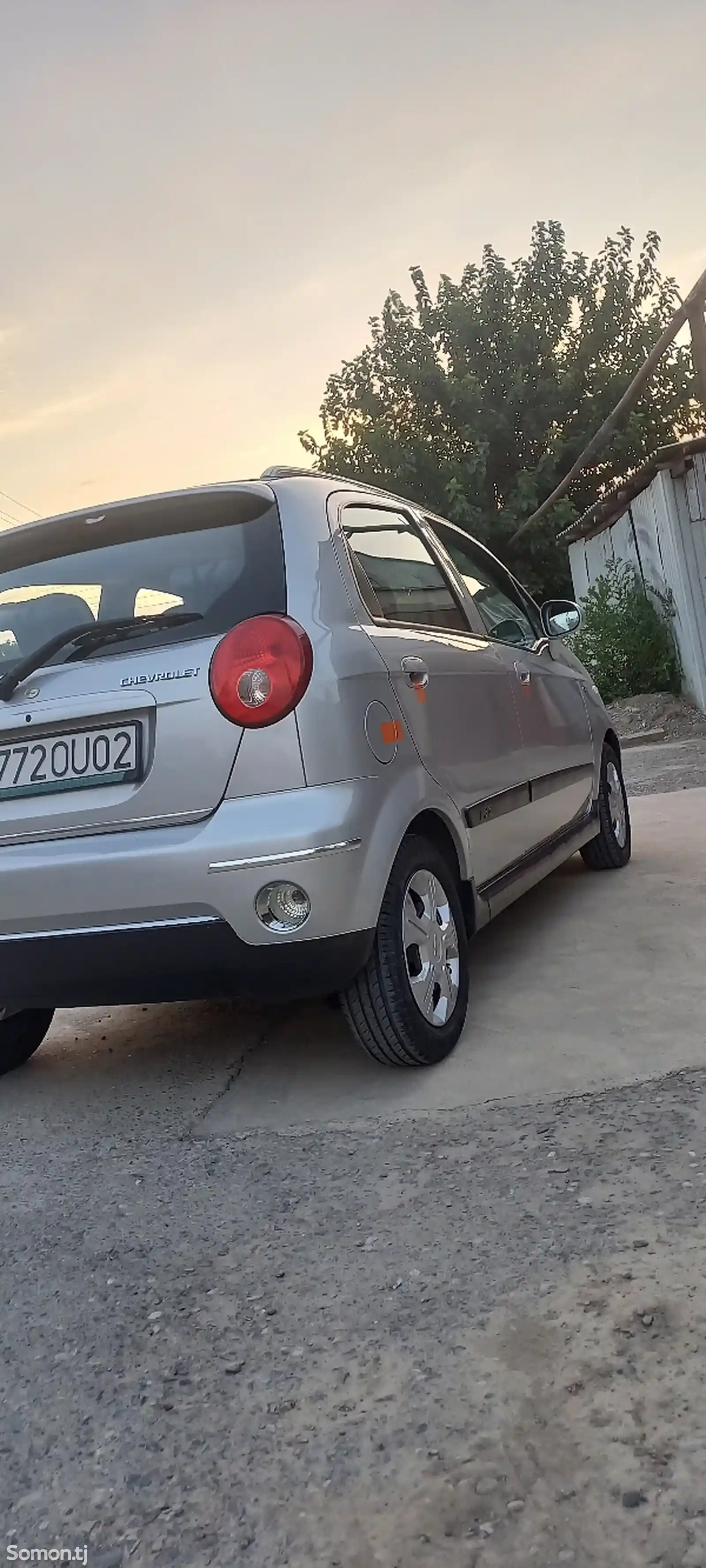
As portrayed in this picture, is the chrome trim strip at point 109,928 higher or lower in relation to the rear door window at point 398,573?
lower

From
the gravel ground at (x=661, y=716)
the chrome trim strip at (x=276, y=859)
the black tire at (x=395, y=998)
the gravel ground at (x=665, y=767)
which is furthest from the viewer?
the gravel ground at (x=661, y=716)

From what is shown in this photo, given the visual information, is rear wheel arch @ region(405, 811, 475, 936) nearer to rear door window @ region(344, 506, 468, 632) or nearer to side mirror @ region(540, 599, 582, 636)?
rear door window @ region(344, 506, 468, 632)

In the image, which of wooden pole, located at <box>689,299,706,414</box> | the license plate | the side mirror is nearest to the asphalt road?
the license plate

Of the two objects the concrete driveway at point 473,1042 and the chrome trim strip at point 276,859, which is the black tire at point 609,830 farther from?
the chrome trim strip at point 276,859

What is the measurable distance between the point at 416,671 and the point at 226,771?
771 millimetres

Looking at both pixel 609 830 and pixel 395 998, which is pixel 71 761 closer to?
pixel 395 998

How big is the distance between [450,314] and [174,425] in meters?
18.0

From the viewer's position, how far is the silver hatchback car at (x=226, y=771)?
286 centimetres

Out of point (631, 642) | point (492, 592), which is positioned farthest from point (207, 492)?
point (631, 642)

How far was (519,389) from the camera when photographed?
83.9 ft

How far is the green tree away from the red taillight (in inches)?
877

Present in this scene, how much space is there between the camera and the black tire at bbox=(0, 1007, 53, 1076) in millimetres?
3729

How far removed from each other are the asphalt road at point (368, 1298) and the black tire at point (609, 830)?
6.37ft

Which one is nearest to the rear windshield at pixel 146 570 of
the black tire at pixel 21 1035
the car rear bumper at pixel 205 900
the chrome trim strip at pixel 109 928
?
the car rear bumper at pixel 205 900
